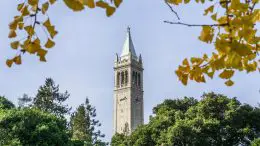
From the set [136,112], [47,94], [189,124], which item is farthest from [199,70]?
[136,112]

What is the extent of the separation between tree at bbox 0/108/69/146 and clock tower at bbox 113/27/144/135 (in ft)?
173

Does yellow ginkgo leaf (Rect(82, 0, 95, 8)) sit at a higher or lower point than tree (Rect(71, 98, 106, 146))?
lower

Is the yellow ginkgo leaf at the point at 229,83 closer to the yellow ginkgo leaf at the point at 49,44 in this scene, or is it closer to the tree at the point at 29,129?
the yellow ginkgo leaf at the point at 49,44

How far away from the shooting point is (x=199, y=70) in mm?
3289

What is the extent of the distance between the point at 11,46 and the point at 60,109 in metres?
56.5

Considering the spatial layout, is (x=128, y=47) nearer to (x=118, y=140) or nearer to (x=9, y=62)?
(x=118, y=140)

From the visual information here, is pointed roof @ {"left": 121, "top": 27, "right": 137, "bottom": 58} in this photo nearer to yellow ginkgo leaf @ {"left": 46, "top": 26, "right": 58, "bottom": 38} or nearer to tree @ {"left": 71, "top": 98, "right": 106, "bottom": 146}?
tree @ {"left": 71, "top": 98, "right": 106, "bottom": 146}

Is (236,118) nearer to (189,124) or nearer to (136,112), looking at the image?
(189,124)

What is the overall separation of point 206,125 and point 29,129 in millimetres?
12440

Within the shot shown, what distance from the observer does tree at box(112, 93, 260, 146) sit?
33062mm

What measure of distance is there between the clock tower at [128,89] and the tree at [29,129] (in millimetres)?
52670

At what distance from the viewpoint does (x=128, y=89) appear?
296ft

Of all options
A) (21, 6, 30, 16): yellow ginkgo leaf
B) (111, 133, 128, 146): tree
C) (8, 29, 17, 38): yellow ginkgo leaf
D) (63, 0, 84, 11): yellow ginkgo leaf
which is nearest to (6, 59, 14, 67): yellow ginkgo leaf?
(8, 29, 17, 38): yellow ginkgo leaf

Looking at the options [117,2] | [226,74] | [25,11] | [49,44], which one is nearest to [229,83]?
[226,74]
